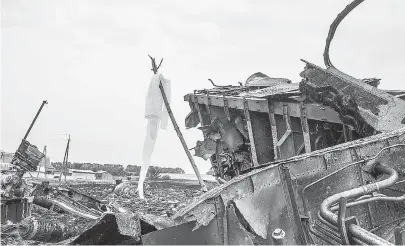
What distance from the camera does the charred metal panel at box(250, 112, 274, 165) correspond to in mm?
8594

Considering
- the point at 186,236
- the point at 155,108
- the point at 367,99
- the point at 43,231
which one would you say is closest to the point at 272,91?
the point at 155,108

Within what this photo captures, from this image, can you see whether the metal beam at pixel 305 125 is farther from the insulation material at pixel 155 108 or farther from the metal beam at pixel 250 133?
the insulation material at pixel 155 108

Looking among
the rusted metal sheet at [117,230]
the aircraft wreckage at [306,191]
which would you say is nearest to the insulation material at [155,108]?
the aircraft wreckage at [306,191]

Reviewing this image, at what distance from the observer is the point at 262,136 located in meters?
8.69

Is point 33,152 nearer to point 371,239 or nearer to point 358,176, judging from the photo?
point 358,176

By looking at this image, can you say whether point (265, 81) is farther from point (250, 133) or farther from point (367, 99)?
point (367, 99)

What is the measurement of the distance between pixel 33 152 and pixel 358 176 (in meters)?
6.31

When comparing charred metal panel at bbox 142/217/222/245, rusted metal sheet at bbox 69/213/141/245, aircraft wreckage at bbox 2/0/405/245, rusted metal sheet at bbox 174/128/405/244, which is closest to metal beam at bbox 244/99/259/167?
aircraft wreckage at bbox 2/0/405/245

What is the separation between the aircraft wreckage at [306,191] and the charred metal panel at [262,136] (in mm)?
408

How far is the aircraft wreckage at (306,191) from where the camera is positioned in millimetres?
3377

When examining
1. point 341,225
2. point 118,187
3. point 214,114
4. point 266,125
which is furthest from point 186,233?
point 118,187

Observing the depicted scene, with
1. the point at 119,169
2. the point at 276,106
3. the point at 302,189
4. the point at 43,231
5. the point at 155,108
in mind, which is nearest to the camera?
the point at 302,189

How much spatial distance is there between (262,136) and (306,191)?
4659 mm

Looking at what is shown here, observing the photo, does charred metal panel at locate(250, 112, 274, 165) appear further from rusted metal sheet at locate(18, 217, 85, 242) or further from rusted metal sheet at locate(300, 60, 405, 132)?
rusted metal sheet at locate(18, 217, 85, 242)
